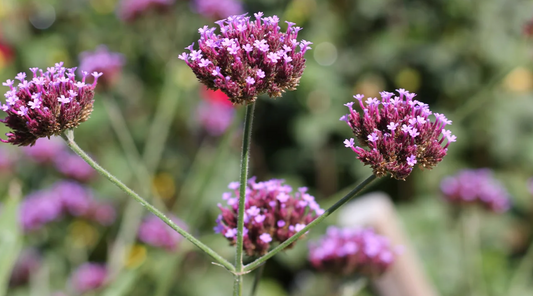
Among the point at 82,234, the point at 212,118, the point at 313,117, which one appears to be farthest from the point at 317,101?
the point at 82,234

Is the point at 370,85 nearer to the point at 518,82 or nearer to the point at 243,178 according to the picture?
the point at 518,82

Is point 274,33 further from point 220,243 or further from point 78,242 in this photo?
point 78,242

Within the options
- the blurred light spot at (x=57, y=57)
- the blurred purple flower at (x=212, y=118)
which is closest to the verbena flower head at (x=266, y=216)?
the blurred purple flower at (x=212, y=118)

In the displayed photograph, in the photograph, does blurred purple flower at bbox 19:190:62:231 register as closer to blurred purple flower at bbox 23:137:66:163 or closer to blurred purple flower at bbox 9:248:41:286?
blurred purple flower at bbox 9:248:41:286

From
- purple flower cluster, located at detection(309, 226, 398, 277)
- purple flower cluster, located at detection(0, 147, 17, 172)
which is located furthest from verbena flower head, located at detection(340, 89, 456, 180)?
purple flower cluster, located at detection(0, 147, 17, 172)

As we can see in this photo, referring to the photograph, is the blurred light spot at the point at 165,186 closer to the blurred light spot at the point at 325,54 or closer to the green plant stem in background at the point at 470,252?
the blurred light spot at the point at 325,54

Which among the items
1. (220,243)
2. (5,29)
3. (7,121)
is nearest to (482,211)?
(220,243)

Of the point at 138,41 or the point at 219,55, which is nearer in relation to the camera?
the point at 219,55
